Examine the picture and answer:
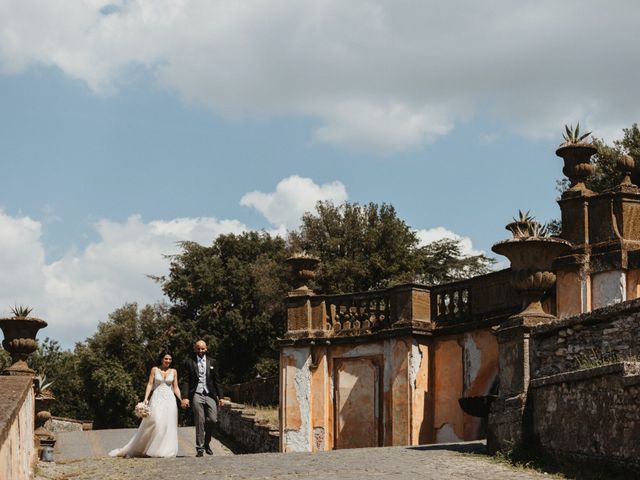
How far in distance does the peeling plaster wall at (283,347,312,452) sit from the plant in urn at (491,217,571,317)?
1050 cm

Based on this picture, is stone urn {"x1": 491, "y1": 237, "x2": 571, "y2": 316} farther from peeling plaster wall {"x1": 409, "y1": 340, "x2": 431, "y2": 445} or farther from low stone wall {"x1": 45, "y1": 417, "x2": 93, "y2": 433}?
low stone wall {"x1": 45, "y1": 417, "x2": 93, "y2": 433}

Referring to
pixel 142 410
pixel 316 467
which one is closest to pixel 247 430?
pixel 142 410

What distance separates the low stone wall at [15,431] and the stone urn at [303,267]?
1202 cm

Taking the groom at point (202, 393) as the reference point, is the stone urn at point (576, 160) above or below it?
above

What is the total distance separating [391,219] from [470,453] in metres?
36.8

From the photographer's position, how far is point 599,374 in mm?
12734

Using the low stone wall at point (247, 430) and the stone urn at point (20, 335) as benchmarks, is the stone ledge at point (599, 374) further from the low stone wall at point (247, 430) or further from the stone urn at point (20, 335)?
the low stone wall at point (247, 430)

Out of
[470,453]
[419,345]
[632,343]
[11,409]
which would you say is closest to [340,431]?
[419,345]

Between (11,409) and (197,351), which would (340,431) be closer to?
(197,351)

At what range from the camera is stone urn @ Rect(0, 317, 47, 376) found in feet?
68.0

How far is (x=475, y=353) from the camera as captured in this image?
22.2 meters

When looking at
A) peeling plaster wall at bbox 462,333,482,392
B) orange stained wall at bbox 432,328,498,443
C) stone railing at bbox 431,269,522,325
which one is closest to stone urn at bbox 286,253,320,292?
stone railing at bbox 431,269,522,325

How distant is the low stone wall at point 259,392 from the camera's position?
36156mm

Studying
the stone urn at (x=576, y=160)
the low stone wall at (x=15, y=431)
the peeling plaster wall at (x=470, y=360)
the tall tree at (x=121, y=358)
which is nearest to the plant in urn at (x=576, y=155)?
the stone urn at (x=576, y=160)
